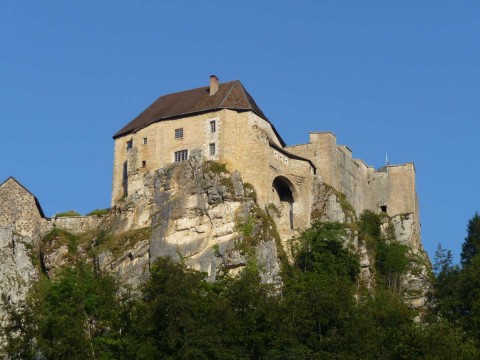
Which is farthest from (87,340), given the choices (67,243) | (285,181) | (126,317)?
(285,181)

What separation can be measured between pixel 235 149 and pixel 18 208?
14.2 metres

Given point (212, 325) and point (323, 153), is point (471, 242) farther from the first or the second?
point (212, 325)

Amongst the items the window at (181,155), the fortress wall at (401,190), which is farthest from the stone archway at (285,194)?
the fortress wall at (401,190)

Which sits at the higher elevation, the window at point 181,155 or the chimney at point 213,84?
the chimney at point 213,84

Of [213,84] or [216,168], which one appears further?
[213,84]

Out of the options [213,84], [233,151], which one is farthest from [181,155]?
[213,84]

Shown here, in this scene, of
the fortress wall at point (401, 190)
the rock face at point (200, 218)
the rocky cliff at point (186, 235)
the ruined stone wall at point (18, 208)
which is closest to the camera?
the rock face at point (200, 218)

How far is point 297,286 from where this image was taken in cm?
6006

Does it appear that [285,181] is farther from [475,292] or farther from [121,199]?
[475,292]

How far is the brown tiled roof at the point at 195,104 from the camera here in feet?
233

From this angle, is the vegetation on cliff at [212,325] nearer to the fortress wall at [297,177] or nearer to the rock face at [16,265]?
the rock face at [16,265]

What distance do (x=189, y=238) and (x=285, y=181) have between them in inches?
349

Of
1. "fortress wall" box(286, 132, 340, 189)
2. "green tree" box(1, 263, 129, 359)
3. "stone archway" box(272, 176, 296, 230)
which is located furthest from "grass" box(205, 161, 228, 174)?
"green tree" box(1, 263, 129, 359)

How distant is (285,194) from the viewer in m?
71.1
